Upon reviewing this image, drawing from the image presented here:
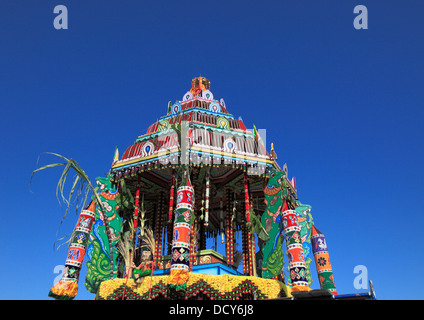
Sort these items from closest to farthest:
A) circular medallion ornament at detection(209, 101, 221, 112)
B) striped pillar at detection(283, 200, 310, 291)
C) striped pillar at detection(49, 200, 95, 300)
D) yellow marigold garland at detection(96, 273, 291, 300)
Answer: yellow marigold garland at detection(96, 273, 291, 300), striped pillar at detection(49, 200, 95, 300), striped pillar at detection(283, 200, 310, 291), circular medallion ornament at detection(209, 101, 221, 112)

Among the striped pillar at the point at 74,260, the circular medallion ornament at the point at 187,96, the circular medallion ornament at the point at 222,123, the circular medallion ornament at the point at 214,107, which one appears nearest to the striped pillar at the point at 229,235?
the circular medallion ornament at the point at 222,123

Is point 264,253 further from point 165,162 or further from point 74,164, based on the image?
point 74,164

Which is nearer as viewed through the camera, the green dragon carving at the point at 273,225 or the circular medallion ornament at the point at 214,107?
the green dragon carving at the point at 273,225

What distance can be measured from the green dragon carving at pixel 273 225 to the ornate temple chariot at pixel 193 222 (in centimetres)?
6

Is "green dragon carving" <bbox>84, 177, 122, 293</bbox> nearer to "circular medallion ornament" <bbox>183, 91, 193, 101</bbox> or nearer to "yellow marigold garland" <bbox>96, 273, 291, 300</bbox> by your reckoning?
"yellow marigold garland" <bbox>96, 273, 291, 300</bbox>

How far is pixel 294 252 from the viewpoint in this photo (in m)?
18.4

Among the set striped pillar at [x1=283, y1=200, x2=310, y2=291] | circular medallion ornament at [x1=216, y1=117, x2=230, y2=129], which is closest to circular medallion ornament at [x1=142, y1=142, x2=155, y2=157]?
circular medallion ornament at [x1=216, y1=117, x2=230, y2=129]

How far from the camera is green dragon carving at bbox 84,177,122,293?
1884 cm

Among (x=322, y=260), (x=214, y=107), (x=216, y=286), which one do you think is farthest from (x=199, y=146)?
(x=322, y=260)

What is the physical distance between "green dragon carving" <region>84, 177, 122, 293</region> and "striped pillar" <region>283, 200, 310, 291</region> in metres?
9.75

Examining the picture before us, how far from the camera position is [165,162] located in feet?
65.5

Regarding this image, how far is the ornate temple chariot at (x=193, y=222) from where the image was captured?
16.8 metres

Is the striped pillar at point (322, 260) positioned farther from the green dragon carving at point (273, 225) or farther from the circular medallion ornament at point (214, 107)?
the circular medallion ornament at point (214, 107)

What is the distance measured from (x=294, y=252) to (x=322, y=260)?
4972mm
